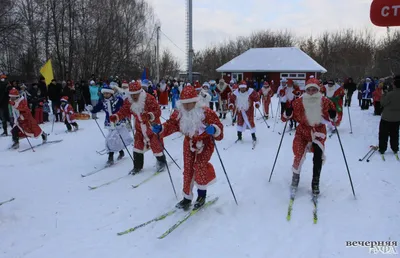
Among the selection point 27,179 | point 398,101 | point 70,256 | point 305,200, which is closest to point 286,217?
point 305,200

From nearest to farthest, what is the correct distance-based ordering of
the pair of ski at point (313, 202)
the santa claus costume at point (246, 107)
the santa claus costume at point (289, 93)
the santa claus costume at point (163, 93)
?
the pair of ski at point (313, 202)
the santa claus costume at point (246, 107)
the santa claus costume at point (289, 93)
the santa claus costume at point (163, 93)

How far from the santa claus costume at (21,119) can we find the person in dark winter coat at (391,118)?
29.5ft

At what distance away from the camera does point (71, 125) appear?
12.6 meters

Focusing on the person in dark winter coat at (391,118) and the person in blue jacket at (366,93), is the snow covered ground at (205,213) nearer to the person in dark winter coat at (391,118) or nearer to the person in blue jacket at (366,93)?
the person in dark winter coat at (391,118)

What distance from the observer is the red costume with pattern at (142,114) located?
6.27m

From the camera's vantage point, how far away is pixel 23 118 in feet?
28.7

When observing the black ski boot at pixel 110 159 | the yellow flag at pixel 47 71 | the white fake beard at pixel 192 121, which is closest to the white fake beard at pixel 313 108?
the white fake beard at pixel 192 121

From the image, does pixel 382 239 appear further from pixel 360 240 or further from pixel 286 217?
pixel 286 217

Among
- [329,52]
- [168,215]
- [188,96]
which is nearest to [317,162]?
[188,96]

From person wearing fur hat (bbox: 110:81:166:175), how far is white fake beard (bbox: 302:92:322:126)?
9.07ft

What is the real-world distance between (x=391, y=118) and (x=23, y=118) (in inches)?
368

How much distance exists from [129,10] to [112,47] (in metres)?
5.08

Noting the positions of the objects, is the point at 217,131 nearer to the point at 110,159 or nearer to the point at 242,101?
the point at 110,159

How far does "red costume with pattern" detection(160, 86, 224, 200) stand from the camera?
4.55 metres
